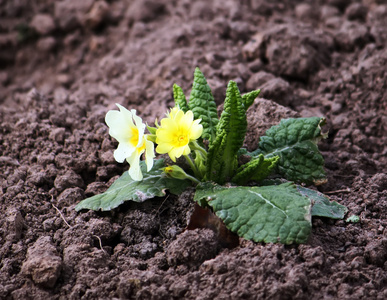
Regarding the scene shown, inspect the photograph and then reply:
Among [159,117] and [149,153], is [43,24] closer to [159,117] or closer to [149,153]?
[159,117]

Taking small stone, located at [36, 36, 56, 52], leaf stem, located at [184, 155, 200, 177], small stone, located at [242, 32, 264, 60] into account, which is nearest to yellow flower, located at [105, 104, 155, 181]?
leaf stem, located at [184, 155, 200, 177]

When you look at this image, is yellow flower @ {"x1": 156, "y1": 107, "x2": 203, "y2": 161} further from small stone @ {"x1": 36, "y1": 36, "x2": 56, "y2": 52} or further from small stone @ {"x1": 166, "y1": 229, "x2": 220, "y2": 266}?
small stone @ {"x1": 36, "y1": 36, "x2": 56, "y2": 52}

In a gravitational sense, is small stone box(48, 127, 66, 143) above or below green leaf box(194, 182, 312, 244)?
above

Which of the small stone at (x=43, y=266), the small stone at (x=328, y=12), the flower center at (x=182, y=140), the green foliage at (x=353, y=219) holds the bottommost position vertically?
the green foliage at (x=353, y=219)

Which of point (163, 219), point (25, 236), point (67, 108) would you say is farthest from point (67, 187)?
point (67, 108)

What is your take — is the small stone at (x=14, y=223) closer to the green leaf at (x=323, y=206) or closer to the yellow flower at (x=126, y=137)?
the yellow flower at (x=126, y=137)

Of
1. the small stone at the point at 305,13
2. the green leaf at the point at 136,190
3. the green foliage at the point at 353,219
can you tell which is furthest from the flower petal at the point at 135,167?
the small stone at the point at 305,13
